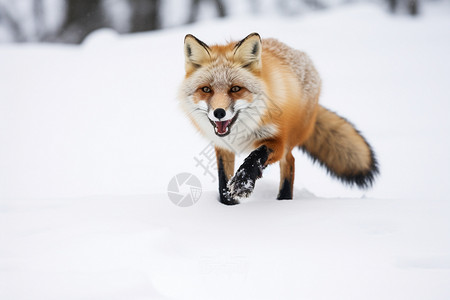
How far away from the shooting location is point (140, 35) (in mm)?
9023

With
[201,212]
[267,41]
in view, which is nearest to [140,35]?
[267,41]

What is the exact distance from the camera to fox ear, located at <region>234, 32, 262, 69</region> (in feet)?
9.02

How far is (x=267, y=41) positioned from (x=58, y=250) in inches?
87.2

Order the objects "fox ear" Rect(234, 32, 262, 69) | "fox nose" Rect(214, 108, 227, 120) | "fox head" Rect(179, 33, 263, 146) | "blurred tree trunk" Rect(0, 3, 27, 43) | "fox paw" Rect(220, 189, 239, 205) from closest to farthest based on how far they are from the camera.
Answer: "fox nose" Rect(214, 108, 227, 120)
"fox head" Rect(179, 33, 263, 146)
"fox ear" Rect(234, 32, 262, 69)
"fox paw" Rect(220, 189, 239, 205)
"blurred tree trunk" Rect(0, 3, 27, 43)

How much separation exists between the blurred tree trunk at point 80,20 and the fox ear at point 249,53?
26.5ft

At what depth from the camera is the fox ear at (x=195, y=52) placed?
278 centimetres

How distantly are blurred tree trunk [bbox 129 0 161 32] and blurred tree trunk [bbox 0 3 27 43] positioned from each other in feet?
11.5

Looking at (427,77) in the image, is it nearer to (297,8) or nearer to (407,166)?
(407,166)

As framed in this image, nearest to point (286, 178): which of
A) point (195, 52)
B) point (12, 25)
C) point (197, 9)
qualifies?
point (195, 52)

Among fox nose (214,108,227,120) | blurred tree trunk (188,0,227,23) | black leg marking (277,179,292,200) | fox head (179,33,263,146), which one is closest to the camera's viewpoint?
fox nose (214,108,227,120)

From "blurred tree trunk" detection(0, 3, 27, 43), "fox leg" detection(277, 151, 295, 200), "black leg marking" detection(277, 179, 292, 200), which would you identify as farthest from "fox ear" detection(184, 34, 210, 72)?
"blurred tree trunk" detection(0, 3, 27, 43)

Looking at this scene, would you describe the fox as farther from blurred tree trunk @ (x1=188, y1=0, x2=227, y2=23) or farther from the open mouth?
blurred tree trunk @ (x1=188, y1=0, x2=227, y2=23)

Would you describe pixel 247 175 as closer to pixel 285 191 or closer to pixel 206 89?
pixel 206 89

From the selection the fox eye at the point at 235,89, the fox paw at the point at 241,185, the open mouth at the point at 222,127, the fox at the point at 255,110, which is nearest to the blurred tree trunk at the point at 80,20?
the fox at the point at 255,110
